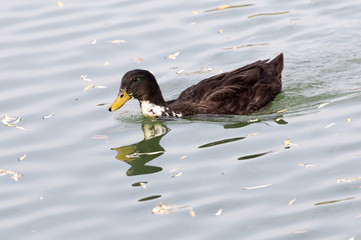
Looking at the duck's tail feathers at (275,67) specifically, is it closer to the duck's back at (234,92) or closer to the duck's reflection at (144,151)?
the duck's back at (234,92)

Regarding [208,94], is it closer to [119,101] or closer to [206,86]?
[206,86]

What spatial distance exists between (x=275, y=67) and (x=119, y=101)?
113 inches

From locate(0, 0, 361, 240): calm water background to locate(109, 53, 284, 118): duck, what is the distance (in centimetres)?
24

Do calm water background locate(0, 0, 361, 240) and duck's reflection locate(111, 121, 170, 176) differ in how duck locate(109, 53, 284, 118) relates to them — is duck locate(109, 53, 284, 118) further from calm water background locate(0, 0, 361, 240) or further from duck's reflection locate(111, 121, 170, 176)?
duck's reflection locate(111, 121, 170, 176)

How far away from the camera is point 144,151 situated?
38.7ft

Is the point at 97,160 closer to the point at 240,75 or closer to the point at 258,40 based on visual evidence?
the point at 240,75

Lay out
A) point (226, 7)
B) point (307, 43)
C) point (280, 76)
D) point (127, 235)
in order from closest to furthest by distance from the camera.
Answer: point (127, 235), point (280, 76), point (307, 43), point (226, 7)

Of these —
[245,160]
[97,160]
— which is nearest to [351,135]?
[245,160]

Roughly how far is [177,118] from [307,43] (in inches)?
151

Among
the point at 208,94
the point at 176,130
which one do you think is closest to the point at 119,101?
the point at 176,130

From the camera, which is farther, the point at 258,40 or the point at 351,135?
the point at 258,40

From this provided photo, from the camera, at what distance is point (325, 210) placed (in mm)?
9219

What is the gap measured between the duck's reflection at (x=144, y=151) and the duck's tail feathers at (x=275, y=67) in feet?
7.04

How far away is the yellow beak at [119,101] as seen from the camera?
1273 centimetres
